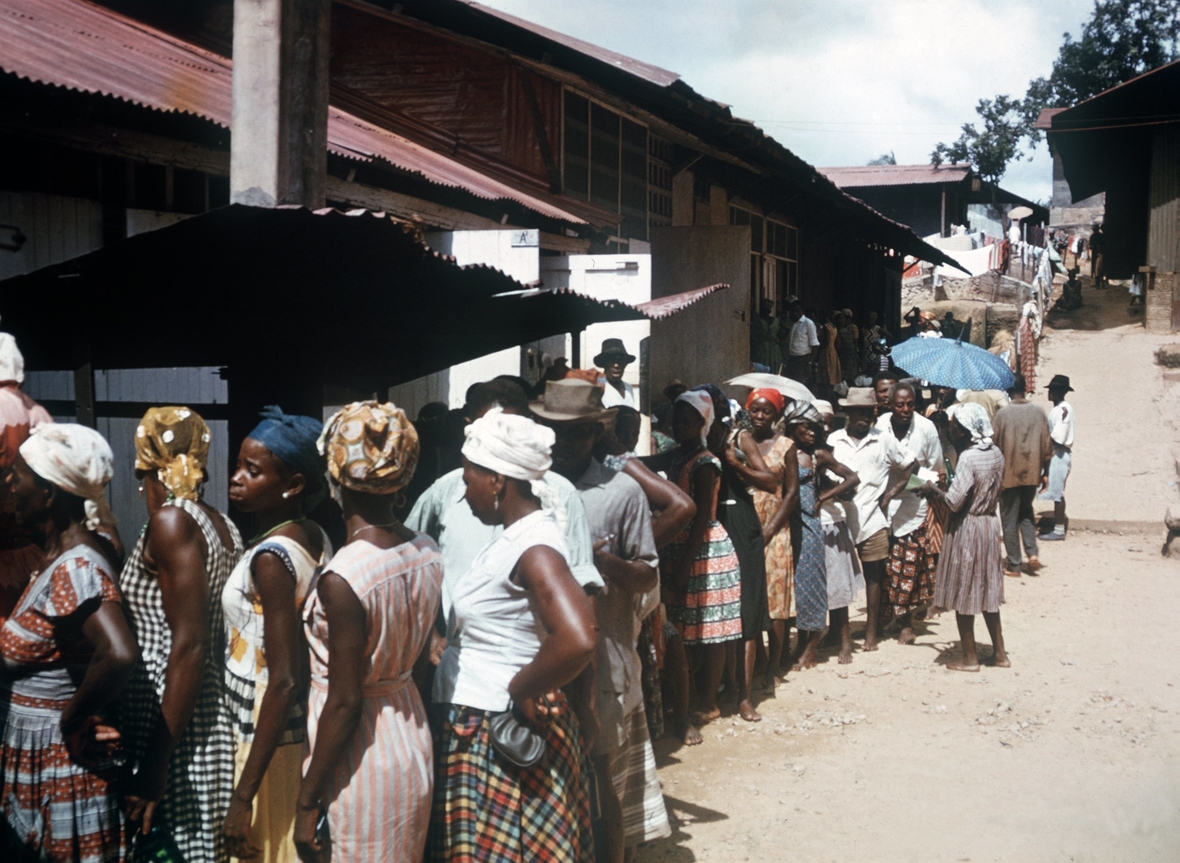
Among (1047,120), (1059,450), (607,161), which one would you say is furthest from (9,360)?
(1047,120)

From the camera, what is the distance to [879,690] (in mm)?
6824

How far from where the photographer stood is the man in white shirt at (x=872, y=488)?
779cm

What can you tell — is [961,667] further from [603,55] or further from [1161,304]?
[1161,304]

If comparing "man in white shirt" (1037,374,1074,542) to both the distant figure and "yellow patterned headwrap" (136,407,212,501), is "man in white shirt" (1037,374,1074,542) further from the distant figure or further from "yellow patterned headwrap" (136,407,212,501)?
the distant figure

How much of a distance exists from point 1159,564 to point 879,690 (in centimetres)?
582

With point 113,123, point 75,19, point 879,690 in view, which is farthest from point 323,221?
point 879,690

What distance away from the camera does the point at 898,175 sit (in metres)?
31.5

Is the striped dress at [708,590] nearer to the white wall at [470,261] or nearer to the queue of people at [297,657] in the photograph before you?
the white wall at [470,261]

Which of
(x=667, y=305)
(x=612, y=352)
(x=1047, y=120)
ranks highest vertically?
(x=1047, y=120)

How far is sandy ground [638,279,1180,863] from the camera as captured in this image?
4617 mm

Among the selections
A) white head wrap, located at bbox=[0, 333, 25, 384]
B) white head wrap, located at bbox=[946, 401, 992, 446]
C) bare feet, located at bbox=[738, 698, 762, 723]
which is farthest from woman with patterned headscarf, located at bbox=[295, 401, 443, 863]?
white head wrap, located at bbox=[946, 401, 992, 446]

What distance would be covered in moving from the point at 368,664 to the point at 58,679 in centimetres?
84

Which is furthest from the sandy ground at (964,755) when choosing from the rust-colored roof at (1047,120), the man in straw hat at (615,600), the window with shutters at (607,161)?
the rust-colored roof at (1047,120)

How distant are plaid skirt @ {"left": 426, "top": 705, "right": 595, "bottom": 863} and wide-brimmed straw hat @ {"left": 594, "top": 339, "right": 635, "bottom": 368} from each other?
17.8ft
